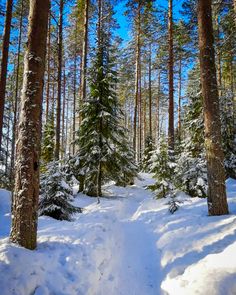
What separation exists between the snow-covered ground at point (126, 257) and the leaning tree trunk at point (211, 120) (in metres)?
0.60

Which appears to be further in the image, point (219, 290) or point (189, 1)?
point (189, 1)

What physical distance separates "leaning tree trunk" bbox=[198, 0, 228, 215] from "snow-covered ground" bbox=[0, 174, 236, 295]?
599 millimetres

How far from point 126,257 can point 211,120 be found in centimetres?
458

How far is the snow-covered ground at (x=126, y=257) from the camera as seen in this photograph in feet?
12.3

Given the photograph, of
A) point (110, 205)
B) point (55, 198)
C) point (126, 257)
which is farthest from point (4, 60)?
point (126, 257)

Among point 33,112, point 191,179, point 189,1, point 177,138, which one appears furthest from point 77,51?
point 33,112

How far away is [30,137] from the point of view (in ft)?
15.1

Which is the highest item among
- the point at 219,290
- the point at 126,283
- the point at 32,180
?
the point at 32,180

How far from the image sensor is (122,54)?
71.6ft

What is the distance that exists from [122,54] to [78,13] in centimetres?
780

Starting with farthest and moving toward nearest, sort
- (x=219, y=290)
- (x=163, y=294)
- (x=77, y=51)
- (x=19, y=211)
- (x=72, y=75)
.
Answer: (x=72, y=75)
(x=77, y=51)
(x=19, y=211)
(x=163, y=294)
(x=219, y=290)

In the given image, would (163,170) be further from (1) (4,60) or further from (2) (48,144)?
(2) (48,144)

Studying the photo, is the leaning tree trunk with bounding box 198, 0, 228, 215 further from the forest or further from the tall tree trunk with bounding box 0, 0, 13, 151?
the tall tree trunk with bounding box 0, 0, 13, 151

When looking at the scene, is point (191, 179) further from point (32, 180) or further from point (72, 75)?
point (72, 75)
